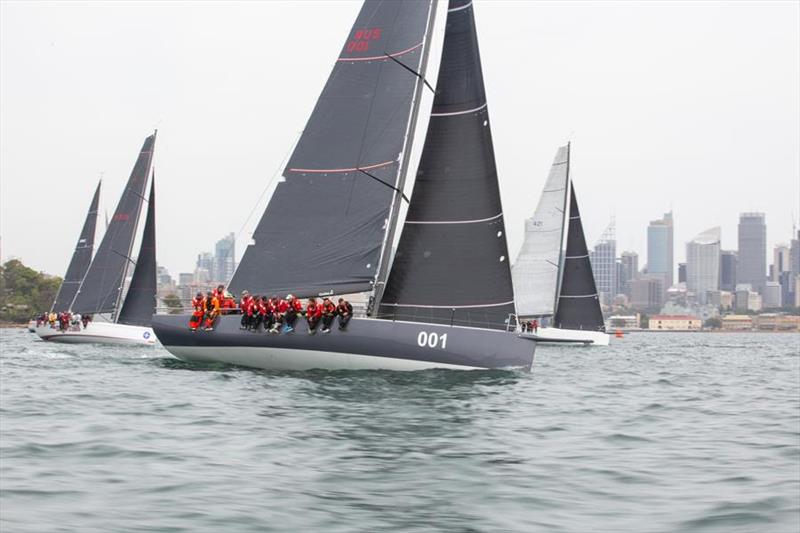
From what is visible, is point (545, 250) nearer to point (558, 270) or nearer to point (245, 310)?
point (558, 270)

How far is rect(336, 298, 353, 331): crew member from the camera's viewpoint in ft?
76.0

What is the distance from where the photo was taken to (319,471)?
34.3ft

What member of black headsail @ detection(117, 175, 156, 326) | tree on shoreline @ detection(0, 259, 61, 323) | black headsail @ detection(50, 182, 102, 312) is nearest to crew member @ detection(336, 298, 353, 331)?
black headsail @ detection(117, 175, 156, 326)

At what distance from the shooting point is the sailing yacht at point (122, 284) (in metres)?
46.8

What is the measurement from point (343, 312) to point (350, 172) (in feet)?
14.5

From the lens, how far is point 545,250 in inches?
2432

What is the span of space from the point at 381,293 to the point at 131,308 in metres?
25.9

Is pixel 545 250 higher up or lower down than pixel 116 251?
higher up

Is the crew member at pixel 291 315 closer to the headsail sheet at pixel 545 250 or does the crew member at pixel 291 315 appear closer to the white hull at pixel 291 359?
the white hull at pixel 291 359

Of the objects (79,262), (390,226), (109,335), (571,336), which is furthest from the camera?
(571,336)

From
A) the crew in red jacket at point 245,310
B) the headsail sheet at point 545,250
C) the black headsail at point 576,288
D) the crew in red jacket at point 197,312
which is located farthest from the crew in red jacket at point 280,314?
the black headsail at point 576,288

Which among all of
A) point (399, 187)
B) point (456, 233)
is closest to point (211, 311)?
point (399, 187)

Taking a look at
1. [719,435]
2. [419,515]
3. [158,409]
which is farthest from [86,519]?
[719,435]

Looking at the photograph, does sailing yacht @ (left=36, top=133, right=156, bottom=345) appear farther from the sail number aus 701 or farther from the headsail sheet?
the sail number aus 701
